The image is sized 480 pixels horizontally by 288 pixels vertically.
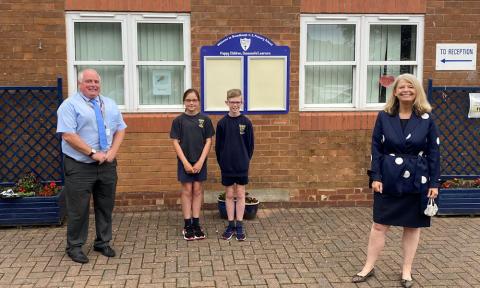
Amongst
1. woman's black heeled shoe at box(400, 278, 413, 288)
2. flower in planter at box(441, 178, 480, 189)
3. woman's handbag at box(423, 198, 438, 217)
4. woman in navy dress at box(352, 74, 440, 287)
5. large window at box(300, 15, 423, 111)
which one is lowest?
woman's black heeled shoe at box(400, 278, 413, 288)

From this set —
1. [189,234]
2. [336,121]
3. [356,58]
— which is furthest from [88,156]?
[356,58]

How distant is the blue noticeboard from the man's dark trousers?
1.96 meters

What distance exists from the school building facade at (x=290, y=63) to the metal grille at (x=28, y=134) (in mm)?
204

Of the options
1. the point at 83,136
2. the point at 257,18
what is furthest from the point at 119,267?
the point at 257,18

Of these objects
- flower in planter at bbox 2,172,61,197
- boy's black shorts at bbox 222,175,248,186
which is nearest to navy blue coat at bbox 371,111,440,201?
boy's black shorts at bbox 222,175,248,186

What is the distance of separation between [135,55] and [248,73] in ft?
4.88

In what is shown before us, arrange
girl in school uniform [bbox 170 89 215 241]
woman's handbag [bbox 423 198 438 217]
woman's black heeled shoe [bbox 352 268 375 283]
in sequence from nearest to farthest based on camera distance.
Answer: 1. woman's handbag [bbox 423 198 438 217]
2. woman's black heeled shoe [bbox 352 268 375 283]
3. girl in school uniform [bbox 170 89 215 241]

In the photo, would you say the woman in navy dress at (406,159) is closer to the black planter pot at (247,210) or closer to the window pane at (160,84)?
the black planter pot at (247,210)

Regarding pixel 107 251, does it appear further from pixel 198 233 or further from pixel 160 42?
pixel 160 42

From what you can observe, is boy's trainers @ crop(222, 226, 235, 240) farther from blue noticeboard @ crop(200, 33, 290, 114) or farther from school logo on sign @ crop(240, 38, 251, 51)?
school logo on sign @ crop(240, 38, 251, 51)

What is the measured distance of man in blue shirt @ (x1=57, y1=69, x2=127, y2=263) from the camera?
4.50m

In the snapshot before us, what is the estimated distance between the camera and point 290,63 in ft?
21.1

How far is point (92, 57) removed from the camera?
20.6 ft

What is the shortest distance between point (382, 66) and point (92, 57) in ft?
12.9
